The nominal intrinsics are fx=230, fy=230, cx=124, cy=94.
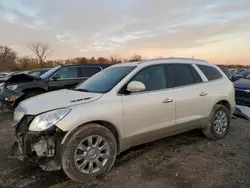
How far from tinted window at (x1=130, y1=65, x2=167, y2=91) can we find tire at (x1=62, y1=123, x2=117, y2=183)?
111 cm

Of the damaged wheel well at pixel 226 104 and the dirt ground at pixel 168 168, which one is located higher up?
the damaged wheel well at pixel 226 104

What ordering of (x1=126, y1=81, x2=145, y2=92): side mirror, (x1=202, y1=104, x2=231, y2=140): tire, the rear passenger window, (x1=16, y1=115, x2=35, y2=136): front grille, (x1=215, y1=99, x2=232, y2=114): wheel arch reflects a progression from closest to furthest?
(x1=16, y1=115, x2=35, y2=136): front grille < (x1=126, y1=81, x2=145, y2=92): side mirror < (x1=202, y1=104, x2=231, y2=140): tire < the rear passenger window < (x1=215, y1=99, x2=232, y2=114): wheel arch

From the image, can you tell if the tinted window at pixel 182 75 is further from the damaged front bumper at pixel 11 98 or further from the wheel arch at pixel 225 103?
the damaged front bumper at pixel 11 98

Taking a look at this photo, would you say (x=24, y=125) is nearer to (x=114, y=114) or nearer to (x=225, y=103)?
(x=114, y=114)

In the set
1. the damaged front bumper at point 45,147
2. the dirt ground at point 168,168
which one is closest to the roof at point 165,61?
the dirt ground at point 168,168

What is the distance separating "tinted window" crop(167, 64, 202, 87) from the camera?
4.41 meters

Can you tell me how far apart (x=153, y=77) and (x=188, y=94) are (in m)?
0.81

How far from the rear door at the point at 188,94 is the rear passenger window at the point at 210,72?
264mm

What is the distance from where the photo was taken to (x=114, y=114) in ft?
11.4

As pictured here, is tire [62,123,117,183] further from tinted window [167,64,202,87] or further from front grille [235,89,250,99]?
front grille [235,89,250,99]

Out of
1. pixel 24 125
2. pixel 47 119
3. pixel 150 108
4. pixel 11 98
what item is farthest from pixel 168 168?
pixel 11 98

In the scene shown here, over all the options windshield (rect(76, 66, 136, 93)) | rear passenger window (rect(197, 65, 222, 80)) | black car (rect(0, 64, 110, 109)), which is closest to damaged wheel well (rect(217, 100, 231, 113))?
rear passenger window (rect(197, 65, 222, 80))

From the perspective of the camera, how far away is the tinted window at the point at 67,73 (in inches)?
341

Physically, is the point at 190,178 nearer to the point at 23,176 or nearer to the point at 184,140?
the point at 184,140
